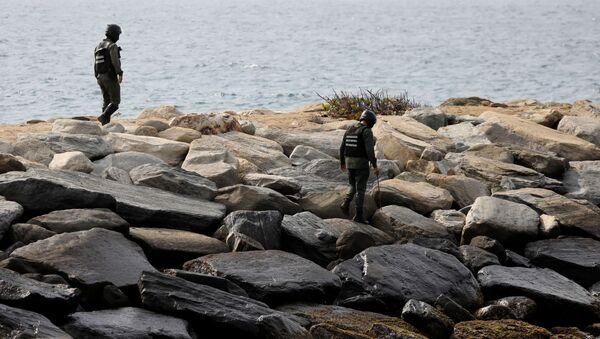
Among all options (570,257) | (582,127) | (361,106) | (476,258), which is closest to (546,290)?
(476,258)

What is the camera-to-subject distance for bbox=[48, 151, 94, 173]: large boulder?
50.7 feet

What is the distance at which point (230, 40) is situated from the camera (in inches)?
2832

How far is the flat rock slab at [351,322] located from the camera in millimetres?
11523

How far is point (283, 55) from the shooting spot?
2398 inches

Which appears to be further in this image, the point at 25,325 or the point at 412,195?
the point at 412,195

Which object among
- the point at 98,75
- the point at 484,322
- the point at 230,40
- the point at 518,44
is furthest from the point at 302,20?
the point at 484,322

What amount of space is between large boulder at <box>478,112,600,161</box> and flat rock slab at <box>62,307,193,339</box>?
10.4 m

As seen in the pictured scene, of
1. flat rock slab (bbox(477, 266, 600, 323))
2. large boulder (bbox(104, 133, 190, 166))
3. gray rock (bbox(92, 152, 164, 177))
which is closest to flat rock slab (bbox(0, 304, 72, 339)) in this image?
gray rock (bbox(92, 152, 164, 177))

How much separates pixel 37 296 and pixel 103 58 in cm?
829

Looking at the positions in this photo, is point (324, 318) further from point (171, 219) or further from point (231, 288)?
point (171, 219)

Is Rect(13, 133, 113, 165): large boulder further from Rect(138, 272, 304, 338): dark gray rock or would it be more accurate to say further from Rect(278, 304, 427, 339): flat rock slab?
Rect(278, 304, 427, 339): flat rock slab

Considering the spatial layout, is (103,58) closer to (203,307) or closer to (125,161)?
(125,161)

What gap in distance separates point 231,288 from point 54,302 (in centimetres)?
228

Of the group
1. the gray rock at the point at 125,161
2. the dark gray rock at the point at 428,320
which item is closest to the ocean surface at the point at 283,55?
the gray rock at the point at 125,161
